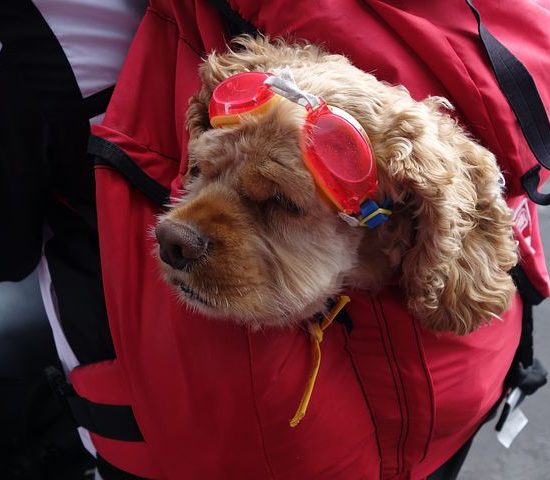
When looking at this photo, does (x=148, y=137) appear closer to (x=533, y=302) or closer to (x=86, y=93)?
(x=86, y=93)

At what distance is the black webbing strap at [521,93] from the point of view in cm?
100

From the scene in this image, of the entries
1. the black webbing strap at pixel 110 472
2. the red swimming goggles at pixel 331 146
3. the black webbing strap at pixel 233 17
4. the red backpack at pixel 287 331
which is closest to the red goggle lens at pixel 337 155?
the red swimming goggles at pixel 331 146

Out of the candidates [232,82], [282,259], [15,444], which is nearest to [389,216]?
[282,259]

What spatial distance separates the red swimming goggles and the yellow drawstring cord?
18 cm

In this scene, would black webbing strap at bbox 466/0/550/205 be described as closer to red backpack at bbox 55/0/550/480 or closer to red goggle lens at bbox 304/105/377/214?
red backpack at bbox 55/0/550/480

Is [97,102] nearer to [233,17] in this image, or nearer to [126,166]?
[126,166]

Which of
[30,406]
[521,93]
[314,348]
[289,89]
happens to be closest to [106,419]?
[30,406]

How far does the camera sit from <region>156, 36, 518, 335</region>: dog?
89 cm

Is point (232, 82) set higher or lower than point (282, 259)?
higher

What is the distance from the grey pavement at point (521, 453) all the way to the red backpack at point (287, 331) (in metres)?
0.86

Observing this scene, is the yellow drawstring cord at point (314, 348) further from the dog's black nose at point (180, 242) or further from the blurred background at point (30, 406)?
the blurred background at point (30, 406)

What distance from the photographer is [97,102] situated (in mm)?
1188

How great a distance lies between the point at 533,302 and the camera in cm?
126

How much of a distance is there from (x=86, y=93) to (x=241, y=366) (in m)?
0.56
